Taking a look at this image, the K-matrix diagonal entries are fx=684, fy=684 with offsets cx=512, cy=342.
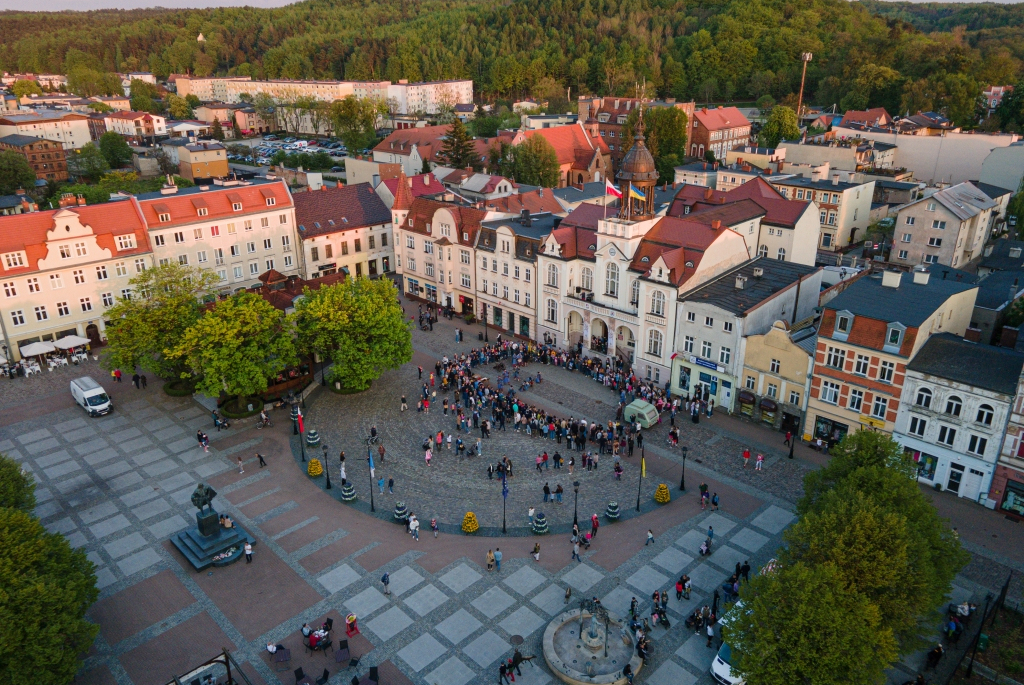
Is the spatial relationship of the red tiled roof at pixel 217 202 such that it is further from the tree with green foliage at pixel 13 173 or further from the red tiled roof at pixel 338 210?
the tree with green foliage at pixel 13 173

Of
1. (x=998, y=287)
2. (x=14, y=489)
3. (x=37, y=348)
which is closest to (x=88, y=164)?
(x=37, y=348)

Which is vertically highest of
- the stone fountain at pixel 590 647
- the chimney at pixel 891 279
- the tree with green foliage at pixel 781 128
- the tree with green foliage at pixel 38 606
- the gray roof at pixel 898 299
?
the tree with green foliage at pixel 781 128

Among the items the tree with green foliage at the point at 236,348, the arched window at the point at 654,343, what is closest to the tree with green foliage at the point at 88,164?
the tree with green foliage at the point at 236,348

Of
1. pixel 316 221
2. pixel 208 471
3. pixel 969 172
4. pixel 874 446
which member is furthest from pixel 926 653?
pixel 969 172

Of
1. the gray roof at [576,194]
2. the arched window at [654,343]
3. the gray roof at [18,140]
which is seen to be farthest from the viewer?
the gray roof at [18,140]

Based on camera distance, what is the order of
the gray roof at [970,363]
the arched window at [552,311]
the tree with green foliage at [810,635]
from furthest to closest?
the arched window at [552,311] < the gray roof at [970,363] < the tree with green foliage at [810,635]

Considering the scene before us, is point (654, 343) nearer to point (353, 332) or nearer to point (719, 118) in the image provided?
point (353, 332)

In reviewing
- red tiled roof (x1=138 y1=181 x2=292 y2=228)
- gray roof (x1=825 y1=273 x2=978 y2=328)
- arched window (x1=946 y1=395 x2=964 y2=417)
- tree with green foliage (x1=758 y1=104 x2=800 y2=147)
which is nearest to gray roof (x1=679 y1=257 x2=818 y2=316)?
gray roof (x1=825 y1=273 x2=978 y2=328)

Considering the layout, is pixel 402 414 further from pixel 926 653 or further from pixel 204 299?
pixel 926 653
